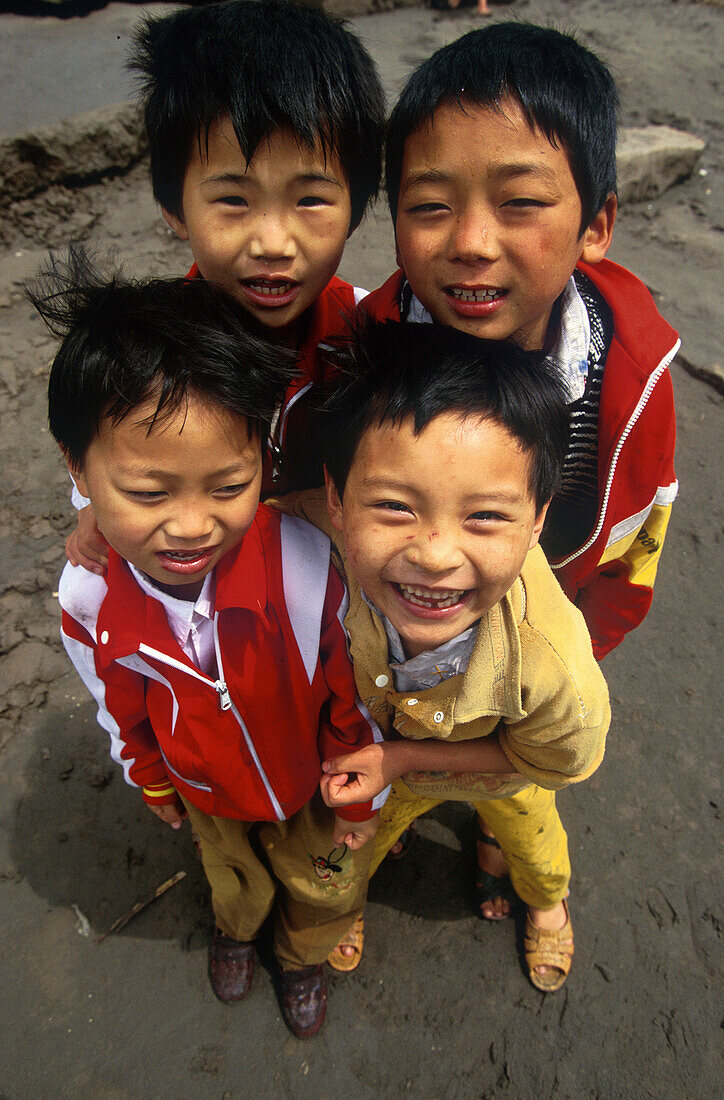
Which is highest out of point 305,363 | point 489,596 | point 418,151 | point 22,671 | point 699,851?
point 418,151

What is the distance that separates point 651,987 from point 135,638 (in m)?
1.74

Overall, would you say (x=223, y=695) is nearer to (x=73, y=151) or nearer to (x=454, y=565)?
(x=454, y=565)

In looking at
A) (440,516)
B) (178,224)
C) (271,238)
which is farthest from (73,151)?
(440,516)

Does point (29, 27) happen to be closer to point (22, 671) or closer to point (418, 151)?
point (22, 671)

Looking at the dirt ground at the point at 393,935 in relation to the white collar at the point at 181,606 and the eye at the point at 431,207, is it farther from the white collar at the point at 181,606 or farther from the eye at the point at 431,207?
the white collar at the point at 181,606

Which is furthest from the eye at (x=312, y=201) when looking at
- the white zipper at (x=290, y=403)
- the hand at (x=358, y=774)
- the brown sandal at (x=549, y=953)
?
the brown sandal at (x=549, y=953)

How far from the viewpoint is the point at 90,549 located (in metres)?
1.46

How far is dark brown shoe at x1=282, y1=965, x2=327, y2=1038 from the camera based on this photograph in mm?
1929

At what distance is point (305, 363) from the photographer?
1591 millimetres

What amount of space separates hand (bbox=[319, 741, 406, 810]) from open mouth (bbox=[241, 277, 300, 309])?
0.89 m

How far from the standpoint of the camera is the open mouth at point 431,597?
1214 millimetres

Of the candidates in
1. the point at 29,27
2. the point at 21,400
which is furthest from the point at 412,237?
the point at 29,27

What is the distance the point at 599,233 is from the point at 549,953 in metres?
1.86

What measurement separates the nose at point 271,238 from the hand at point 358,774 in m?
0.96
